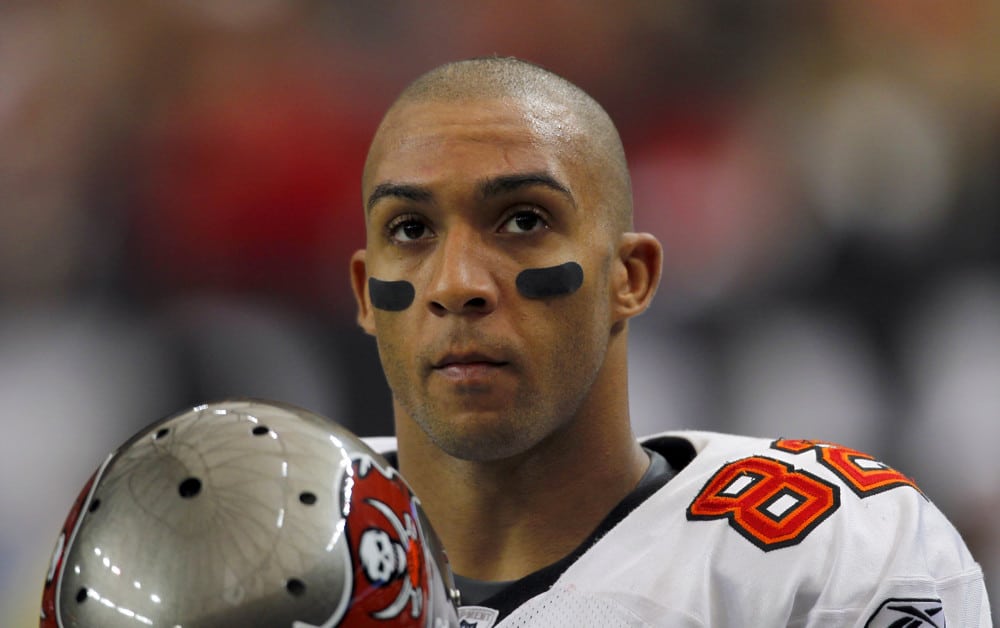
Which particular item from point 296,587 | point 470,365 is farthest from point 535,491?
point 296,587

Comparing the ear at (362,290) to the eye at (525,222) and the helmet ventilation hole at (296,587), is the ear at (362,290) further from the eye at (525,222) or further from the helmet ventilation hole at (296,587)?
the helmet ventilation hole at (296,587)

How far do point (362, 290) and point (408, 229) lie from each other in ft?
0.90

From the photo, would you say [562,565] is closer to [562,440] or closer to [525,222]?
[562,440]

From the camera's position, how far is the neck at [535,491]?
1.76 meters

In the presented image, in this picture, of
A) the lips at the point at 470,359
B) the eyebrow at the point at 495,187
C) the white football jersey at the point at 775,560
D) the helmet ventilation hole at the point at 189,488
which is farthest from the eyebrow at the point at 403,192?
the helmet ventilation hole at the point at 189,488

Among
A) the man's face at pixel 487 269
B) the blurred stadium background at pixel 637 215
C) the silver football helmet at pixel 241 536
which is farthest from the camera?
the blurred stadium background at pixel 637 215

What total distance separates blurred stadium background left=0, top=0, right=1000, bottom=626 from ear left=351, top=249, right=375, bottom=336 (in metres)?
1.02

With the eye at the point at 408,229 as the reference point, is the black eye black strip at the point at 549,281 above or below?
below

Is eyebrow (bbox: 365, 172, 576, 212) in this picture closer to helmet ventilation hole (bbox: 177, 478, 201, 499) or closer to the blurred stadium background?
helmet ventilation hole (bbox: 177, 478, 201, 499)

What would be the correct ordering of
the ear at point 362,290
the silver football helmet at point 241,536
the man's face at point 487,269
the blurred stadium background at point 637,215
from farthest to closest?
the blurred stadium background at point 637,215, the ear at point 362,290, the man's face at point 487,269, the silver football helmet at point 241,536

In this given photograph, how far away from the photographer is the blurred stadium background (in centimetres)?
291

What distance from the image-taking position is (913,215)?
299 cm

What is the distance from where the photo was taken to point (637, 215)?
3.06 meters

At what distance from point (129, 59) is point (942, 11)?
2088 mm
